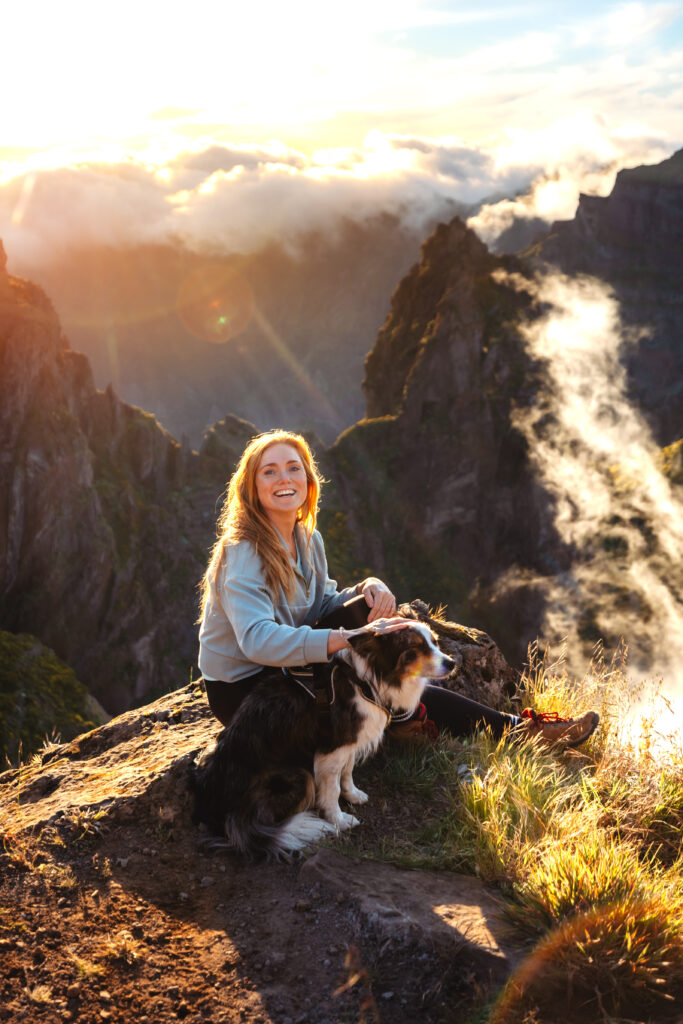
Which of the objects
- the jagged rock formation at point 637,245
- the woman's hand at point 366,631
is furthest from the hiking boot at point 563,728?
the jagged rock formation at point 637,245

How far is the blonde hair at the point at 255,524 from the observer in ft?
15.6

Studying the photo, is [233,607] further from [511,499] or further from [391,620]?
[511,499]

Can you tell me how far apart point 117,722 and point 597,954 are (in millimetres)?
4534

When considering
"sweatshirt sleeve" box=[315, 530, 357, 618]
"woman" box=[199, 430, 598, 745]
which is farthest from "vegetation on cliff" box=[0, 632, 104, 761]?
"woman" box=[199, 430, 598, 745]

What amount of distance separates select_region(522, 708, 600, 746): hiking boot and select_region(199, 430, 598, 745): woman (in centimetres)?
97

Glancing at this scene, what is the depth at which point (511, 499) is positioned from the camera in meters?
96.4

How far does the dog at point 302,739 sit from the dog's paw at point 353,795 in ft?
1.09

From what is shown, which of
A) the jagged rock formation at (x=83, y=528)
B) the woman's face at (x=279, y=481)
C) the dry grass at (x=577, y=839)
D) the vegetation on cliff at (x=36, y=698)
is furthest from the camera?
the jagged rock formation at (x=83, y=528)

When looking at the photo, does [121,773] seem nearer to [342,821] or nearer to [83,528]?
[342,821]

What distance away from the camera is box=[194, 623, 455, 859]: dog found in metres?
4.36

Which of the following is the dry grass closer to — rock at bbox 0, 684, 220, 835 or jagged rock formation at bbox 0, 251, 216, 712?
rock at bbox 0, 684, 220, 835

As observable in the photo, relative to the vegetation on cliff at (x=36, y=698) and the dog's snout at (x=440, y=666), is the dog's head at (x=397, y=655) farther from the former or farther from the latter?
the vegetation on cliff at (x=36, y=698)

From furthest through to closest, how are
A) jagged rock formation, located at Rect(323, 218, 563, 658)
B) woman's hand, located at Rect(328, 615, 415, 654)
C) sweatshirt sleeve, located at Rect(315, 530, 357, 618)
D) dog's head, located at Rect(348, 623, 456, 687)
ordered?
jagged rock formation, located at Rect(323, 218, 563, 658), sweatshirt sleeve, located at Rect(315, 530, 357, 618), dog's head, located at Rect(348, 623, 456, 687), woman's hand, located at Rect(328, 615, 415, 654)

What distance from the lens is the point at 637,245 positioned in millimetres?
152250
